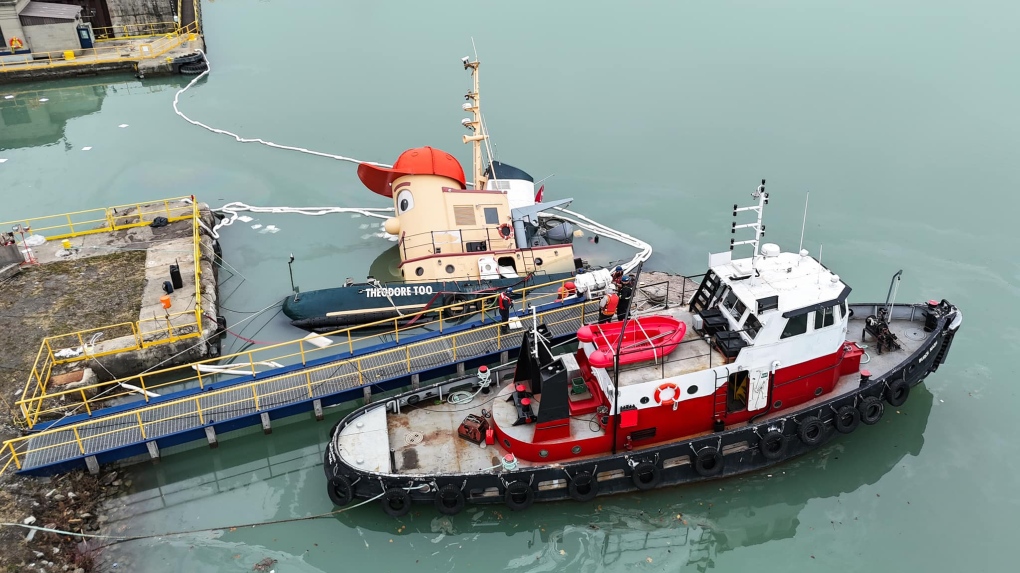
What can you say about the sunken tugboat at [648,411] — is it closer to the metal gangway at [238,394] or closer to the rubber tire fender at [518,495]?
the rubber tire fender at [518,495]

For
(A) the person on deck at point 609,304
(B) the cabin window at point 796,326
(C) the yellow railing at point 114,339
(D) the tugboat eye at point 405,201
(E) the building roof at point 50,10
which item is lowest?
(C) the yellow railing at point 114,339

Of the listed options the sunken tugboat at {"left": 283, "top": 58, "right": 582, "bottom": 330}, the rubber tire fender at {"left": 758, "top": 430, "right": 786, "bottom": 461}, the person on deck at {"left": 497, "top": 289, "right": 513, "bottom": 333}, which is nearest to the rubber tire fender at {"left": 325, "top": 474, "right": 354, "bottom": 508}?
the person on deck at {"left": 497, "top": 289, "right": 513, "bottom": 333}

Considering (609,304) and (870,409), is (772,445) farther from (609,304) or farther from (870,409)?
(609,304)

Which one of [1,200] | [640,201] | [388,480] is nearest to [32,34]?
[1,200]

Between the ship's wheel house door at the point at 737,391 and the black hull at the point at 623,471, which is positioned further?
the ship's wheel house door at the point at 737,391

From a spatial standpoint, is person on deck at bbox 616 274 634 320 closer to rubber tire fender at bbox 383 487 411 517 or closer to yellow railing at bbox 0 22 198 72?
rubber tire fender at bbox 383 487 411 517

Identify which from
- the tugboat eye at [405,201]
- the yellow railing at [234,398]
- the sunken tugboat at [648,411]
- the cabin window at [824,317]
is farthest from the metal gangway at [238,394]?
the cabin window at [824,317]

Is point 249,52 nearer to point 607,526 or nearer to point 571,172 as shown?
point 571,172

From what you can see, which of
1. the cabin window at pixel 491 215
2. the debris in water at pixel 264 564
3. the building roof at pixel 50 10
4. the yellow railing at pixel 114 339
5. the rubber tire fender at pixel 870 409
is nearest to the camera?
the debris in water at pixel 264 564
